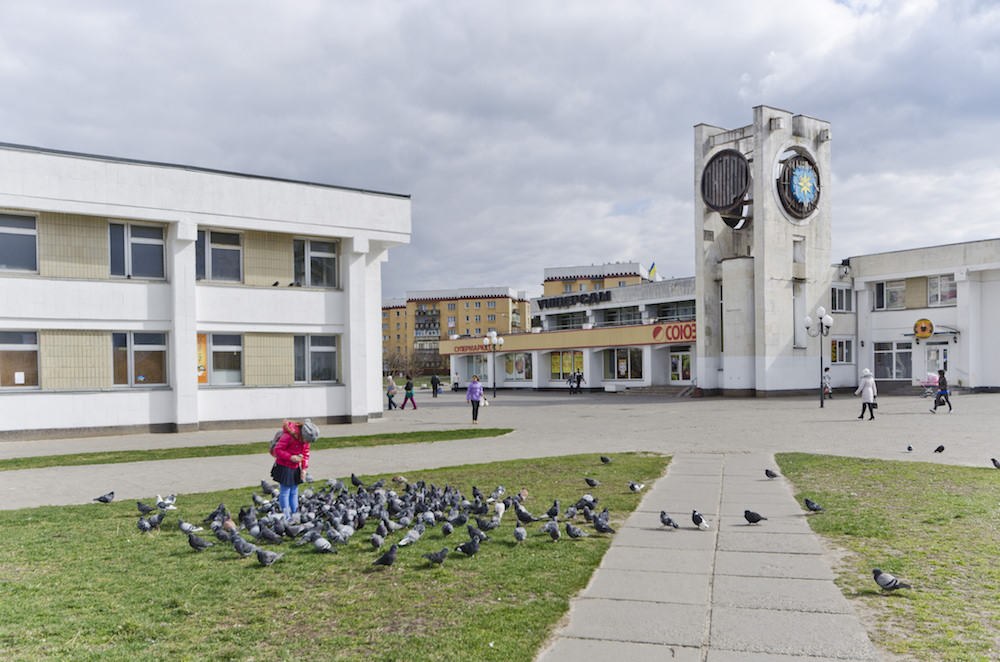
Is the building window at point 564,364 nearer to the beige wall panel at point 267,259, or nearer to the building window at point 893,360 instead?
the building window at point 893,360

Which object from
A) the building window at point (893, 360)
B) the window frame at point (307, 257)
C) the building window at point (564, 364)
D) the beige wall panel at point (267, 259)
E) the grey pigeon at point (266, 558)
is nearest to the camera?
the grey pigeon at point (266, 558)

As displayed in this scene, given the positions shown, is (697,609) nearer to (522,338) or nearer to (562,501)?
(562,501)

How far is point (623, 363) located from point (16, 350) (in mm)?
39680

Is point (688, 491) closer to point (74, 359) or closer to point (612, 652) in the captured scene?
point (612, 652)

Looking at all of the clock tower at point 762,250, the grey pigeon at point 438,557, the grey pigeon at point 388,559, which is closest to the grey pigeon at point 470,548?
the grey pigeon at point 438,557

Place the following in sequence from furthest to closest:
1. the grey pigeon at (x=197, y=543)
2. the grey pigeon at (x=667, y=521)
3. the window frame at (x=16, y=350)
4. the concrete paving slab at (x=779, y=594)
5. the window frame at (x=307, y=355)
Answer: the window frame at (x=307, y=355), the window frame at (x=16, y=350), the grey pigeon at (x=667, y=521), the grey pigeon at (x=197, y=543), the concrete paving slab at (x=779, y=594)

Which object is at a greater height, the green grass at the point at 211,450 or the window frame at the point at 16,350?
the window frame at the point at 16,350

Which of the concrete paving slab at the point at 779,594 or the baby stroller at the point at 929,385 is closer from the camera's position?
the concrete paving slab at the point at 779,594

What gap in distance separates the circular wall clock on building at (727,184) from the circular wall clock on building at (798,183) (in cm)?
189

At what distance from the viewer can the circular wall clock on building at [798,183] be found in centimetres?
4012

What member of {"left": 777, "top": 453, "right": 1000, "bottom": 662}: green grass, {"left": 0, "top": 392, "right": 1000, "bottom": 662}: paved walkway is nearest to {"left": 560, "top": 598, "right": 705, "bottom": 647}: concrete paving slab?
{"left": 0, "top": 392, "right": 1000, "bottom": 662}: paved walkway

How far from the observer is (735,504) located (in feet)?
30.6

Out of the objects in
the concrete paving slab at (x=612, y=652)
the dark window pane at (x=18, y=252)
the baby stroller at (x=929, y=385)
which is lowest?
the baby stroller at (x=929, y=385)

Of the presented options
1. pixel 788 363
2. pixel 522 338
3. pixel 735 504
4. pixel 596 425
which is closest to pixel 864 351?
pixel 788 363
